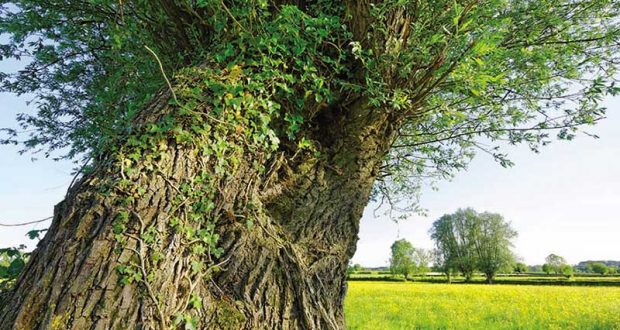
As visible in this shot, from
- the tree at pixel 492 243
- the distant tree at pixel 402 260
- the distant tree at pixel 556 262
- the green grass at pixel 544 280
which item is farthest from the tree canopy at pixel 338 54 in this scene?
the distant tree at pixel 556 262

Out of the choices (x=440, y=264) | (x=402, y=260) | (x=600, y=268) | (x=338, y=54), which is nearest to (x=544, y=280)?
(x=440, y=264)

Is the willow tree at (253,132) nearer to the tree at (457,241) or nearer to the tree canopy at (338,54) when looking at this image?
the tree canopy at (338,54)

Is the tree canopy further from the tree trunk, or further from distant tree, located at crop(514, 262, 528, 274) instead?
distant tree, located at crop(514, 262, 528, 274)

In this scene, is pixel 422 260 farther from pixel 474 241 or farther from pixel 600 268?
pixel 600 268

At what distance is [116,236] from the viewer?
2.43 m

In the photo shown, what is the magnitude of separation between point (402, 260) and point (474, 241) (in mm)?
14951

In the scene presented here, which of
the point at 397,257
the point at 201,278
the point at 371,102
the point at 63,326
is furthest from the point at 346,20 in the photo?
the point at 397,257

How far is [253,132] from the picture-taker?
11.3 ft

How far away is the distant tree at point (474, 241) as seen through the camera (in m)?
67.6

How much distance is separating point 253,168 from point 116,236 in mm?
1386

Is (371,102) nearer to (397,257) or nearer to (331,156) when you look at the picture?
(331,156)

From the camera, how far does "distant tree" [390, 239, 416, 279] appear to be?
2940 inches

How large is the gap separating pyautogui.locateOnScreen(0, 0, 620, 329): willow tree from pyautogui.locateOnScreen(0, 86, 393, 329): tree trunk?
0.01 metres

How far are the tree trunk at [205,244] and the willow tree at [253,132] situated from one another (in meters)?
0.01
